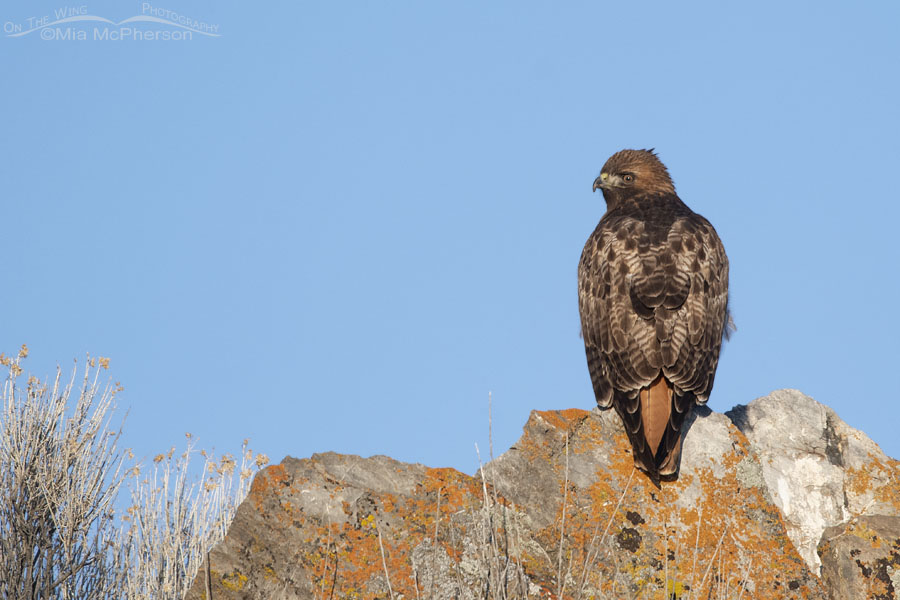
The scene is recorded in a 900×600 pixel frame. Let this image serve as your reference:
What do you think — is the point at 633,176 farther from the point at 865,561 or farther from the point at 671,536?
the point at 865,561

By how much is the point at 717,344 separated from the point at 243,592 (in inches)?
174

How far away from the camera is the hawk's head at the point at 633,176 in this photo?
31.4ft

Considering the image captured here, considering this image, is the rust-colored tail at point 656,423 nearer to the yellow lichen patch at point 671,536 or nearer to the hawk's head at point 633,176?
the yellow lichen patch at point 671,536

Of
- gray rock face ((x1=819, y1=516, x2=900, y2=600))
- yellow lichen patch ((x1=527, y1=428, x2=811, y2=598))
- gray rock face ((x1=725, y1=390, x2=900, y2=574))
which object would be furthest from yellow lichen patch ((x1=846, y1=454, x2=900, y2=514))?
yellow lichen patch ((x1=527, y1=428, x2=811, y2=598))

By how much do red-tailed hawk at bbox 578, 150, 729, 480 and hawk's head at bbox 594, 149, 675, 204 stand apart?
0.50 m

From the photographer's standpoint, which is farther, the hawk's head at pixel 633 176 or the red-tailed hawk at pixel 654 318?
the hawk's head at pixel 633 176

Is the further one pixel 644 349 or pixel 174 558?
pixel 174 558

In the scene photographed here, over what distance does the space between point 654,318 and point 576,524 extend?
2143 mm

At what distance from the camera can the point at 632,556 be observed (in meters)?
6.25

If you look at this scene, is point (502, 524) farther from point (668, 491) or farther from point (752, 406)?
point (752, 406)

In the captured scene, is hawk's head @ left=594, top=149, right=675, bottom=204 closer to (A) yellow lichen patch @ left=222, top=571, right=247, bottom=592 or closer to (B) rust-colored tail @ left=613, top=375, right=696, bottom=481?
(B) rust-colored tail @ left=613, top=375, right=696, bottom=481

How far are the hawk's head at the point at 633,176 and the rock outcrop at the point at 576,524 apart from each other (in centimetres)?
295

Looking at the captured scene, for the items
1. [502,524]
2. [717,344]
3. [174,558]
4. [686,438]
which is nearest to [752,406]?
[717,344]

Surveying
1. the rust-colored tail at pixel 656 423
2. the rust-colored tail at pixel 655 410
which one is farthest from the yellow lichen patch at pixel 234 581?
the rust-colored tail at pixel 655 410
